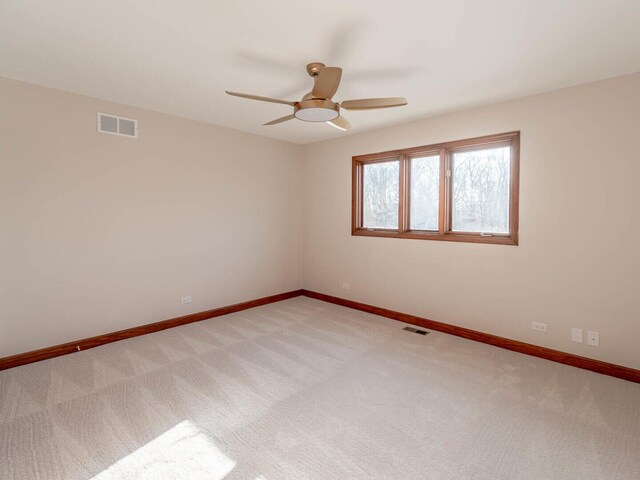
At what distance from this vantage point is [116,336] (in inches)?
136

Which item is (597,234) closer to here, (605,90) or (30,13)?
(605,90)

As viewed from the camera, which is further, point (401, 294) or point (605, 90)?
point (401, 294)

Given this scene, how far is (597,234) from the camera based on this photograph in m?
2.81

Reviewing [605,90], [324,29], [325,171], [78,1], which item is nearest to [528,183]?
[605,90]

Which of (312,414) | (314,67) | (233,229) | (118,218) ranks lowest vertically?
(312,414)

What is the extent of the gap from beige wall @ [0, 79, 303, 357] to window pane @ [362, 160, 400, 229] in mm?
1397

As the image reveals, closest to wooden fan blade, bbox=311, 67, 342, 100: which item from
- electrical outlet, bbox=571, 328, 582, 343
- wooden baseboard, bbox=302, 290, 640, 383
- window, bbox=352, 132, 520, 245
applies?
window, bbox=352, 132, 520, 245

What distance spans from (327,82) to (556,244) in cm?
256

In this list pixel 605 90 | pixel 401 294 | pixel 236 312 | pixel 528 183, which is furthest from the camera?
pixel 236 312

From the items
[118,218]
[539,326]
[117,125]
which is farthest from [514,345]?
[117,125]

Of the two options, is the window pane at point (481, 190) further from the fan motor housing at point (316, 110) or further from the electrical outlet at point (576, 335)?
the fan motor housing at point (316, 110)

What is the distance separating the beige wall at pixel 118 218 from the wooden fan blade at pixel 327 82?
7.63 feet

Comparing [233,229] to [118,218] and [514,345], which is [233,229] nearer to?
A: [118,218]

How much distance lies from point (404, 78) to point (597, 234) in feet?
7.02
